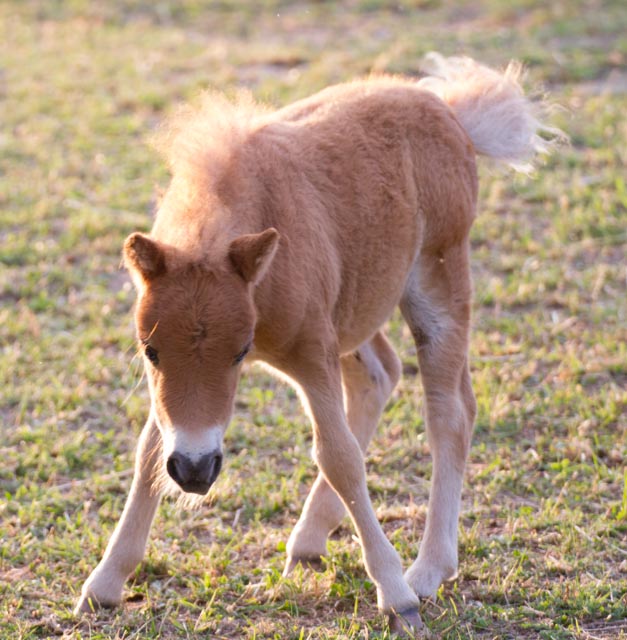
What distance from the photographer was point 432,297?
486 cm

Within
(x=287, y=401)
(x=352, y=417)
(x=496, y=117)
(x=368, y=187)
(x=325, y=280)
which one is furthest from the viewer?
(x=287, y=401)

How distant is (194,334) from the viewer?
3.52 m

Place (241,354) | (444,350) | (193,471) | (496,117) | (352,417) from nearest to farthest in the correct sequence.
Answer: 1. (193,471)
2. (241,354)
3. (444,350)
4. (352,417)
5. (496,117)

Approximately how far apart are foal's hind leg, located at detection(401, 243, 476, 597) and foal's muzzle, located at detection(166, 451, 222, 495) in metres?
1.37

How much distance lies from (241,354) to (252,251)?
0.33 m

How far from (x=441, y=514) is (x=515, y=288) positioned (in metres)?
2.79

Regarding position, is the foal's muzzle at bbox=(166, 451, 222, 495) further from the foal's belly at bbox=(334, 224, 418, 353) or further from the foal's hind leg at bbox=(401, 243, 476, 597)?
the foal's hind leg at bbox=(401, 243, 476, 597)

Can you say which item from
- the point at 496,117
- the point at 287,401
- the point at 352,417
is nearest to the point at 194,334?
the point at 352,417

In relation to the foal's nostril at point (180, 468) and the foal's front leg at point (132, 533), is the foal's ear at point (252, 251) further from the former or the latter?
the foal's front leg at point (132, 533)

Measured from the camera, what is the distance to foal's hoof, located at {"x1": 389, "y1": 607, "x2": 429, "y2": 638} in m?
4.01

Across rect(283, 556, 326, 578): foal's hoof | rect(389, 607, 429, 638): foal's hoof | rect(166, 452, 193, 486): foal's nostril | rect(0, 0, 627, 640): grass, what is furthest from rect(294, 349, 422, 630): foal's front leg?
rect(166, 452, 193, 486): foal's nostril

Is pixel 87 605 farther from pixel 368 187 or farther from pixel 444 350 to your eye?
pixel 368 187

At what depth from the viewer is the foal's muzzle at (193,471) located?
11.5 ft

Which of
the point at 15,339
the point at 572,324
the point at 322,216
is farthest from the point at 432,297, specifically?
the point at 15,339
